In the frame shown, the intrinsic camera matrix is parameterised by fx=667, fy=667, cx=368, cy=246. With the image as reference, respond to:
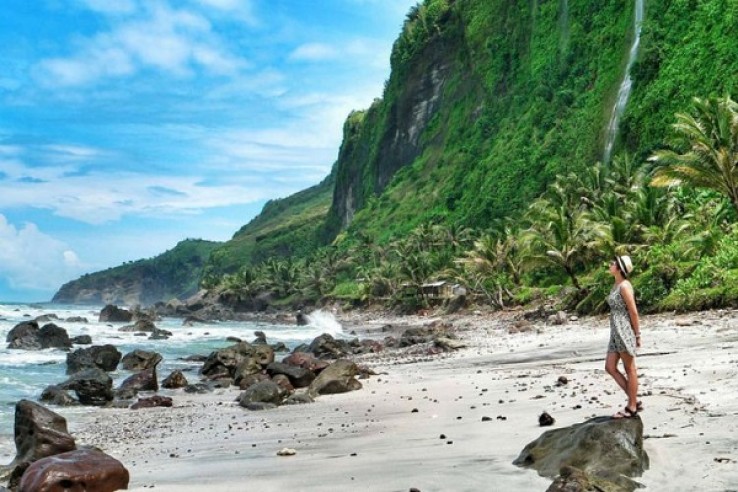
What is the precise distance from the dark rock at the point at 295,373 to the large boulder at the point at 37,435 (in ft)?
34.4

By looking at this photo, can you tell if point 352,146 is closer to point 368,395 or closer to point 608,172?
point 608,172

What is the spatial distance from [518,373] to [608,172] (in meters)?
46.7

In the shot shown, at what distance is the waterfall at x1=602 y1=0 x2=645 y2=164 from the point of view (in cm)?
7200

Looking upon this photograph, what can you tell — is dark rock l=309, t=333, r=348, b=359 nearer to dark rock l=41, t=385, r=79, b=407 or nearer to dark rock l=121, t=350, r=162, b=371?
dark rock l=121, t=350, r=162, b=371

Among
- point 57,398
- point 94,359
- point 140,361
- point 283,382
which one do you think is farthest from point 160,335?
point 283,382

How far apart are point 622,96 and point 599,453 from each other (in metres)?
74.9

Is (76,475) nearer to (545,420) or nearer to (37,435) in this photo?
(37,435)

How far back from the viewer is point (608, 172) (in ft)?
194

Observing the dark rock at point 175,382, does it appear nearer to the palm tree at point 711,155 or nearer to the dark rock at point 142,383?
the dark rock at point 142,383

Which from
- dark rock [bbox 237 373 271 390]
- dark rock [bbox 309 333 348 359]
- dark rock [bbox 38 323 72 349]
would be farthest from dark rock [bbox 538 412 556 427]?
dark rock [bbox 38 323 72 349]

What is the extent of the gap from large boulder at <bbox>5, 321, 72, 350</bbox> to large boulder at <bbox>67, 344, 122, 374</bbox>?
1285 centimetres

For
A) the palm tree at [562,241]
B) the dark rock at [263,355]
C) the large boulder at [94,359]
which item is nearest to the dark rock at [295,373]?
the dark rock at [263,355]

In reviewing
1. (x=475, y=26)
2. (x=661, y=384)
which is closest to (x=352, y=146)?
(x=475, y=26)

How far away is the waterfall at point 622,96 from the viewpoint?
7200 centimetres
